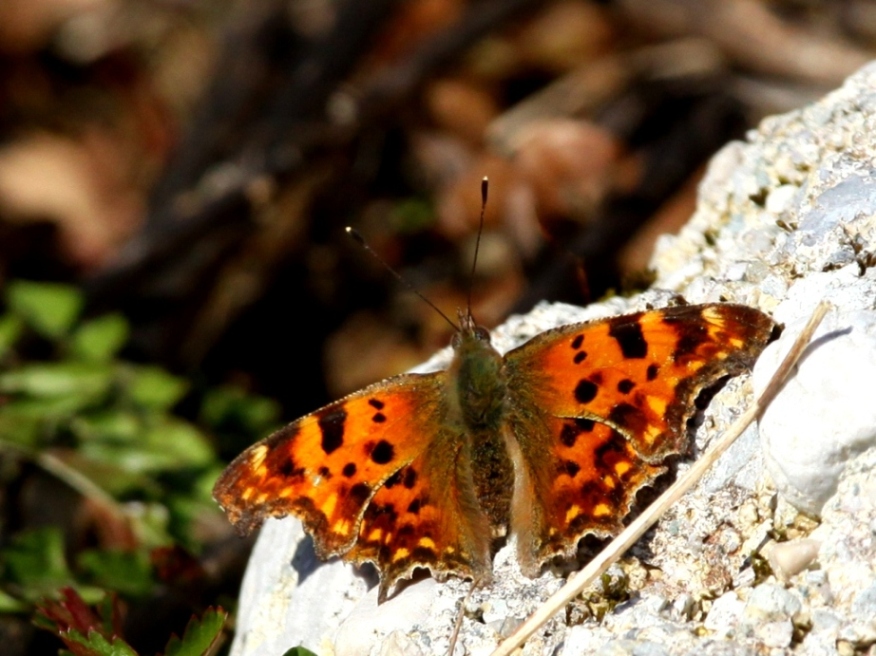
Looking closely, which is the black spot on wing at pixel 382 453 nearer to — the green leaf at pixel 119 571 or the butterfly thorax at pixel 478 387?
the butterfly thorax at pixel 478 387

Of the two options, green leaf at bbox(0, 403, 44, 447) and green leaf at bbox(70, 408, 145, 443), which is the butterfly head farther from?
green leaf at bbox(0, 403, 44, 447)

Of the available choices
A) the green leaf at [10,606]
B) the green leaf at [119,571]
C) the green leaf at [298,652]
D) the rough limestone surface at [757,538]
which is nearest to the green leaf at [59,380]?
the green leaf at [119,571]

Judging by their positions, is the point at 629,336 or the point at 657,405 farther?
the point at 629,336

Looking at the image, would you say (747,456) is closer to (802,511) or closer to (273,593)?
(802,511)

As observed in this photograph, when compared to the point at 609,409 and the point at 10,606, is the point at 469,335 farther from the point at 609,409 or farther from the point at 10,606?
the point at 10,606

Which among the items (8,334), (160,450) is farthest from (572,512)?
(8,334)

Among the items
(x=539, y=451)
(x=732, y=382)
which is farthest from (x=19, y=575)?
(x=732, y=382)
